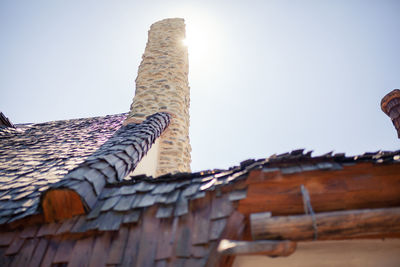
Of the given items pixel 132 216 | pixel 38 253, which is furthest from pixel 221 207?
pixel 38 253

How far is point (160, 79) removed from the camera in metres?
6.70

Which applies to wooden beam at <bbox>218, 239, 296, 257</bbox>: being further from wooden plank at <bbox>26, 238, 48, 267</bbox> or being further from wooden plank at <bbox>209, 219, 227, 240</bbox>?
wooden plank at <bbox>26, 238, 48, 267</bbox>

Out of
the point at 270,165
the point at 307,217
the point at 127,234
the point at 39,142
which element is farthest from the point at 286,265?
the point at 39,142

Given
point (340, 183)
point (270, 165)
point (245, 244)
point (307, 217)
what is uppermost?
point (270, 165)

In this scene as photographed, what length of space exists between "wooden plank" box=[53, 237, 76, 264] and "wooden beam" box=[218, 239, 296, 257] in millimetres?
1313

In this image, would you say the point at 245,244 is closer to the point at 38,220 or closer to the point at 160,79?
the point at 38,220

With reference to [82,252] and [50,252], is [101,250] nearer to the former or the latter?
[82,252]

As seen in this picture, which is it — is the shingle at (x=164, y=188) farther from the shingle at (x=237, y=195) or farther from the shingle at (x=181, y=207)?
the shingle at (x=237, y=195)

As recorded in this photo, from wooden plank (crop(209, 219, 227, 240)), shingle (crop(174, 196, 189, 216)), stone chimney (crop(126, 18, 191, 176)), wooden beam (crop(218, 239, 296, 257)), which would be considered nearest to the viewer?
wooden beam (crop(218, 239, 296, 257))

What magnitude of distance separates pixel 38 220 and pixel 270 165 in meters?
2.12

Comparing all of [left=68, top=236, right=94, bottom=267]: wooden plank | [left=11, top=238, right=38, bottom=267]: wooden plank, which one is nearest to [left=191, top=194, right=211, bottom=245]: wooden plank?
[left=68, top=236, right=94, bottom=267]: wooden plank

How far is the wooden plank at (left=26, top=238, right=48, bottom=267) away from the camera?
219cm

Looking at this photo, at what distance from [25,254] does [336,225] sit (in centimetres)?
248

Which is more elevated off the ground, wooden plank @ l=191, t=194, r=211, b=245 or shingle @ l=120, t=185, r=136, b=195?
shingle @ l=120, t=185, r=136, b=195
